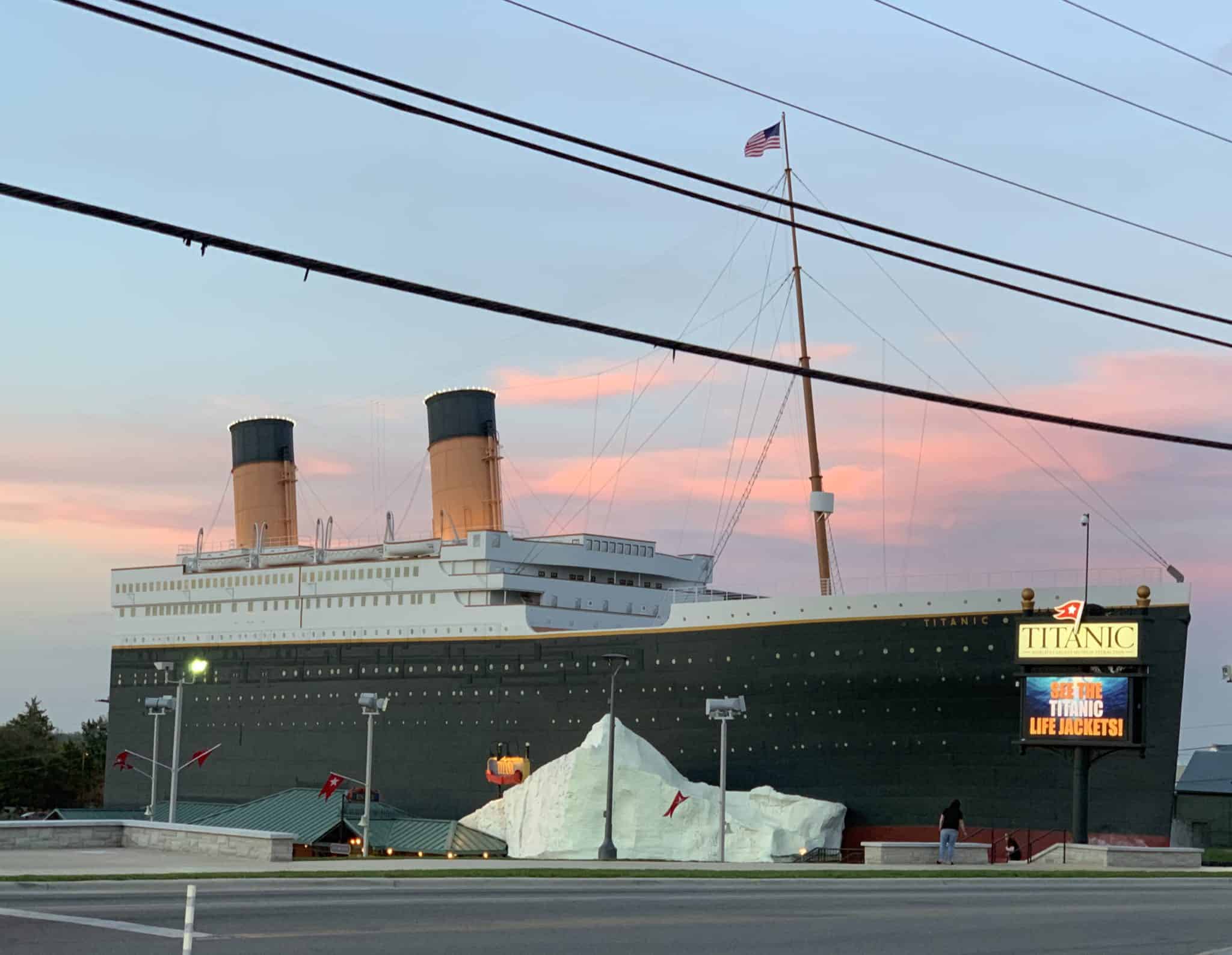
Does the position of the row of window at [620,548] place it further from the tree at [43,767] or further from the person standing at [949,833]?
the tree at [43,767]

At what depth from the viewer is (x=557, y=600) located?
4894cm

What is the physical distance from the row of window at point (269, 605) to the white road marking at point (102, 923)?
3480cm

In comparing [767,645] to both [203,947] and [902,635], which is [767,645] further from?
[203,947]

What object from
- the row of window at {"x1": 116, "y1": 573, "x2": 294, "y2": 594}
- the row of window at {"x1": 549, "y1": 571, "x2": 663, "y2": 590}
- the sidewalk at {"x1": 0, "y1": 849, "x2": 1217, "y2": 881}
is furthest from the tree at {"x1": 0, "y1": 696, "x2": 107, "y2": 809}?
the sidewalk at {"x1": 0, "y1": 849, "x2": 1217, "y2": 881}

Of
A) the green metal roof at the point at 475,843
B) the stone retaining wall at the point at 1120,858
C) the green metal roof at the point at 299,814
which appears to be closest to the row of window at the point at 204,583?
the green metal roof at the point at 299,814

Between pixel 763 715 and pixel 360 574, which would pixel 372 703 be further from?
pixel 360 574

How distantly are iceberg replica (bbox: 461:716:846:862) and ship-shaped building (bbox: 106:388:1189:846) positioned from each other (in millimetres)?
1082

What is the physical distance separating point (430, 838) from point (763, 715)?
1024cm

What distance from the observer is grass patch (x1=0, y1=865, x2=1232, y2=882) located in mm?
19094

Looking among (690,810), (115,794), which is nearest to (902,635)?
(690,810)

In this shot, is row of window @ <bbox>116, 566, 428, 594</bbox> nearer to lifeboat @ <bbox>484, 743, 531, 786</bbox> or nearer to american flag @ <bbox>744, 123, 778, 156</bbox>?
lifeboat @ <bbox>484, 743, 531, 786</bbox>

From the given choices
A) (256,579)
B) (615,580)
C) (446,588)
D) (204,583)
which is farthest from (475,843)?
(204,583)

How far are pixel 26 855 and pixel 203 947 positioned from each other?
495 inches

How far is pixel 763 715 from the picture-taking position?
39000 millimetres
